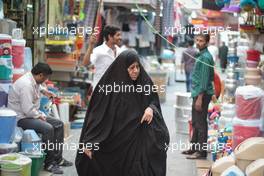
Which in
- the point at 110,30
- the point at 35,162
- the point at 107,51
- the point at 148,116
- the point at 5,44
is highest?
the point at 110,30

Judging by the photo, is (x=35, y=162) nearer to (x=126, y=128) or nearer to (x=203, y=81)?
(x=126, y=128)

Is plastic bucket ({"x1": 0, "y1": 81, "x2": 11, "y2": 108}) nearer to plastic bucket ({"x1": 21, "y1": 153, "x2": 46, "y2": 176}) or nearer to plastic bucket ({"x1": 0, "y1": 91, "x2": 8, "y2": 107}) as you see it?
plastic bucket ({"x1": 0, "y1": 91, "x2": 8, "y2": 107})

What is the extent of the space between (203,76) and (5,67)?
2.84m

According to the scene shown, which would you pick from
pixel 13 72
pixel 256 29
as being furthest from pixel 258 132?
pixel 13 72

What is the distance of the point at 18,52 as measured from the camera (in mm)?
6785

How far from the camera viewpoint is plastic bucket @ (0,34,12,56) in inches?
243

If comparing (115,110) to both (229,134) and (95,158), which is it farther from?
(229,134)

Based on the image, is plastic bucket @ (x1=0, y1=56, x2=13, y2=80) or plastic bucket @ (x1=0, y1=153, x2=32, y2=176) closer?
plastic bucket @ (x1=0, y1=153, x2=32, y2=176)

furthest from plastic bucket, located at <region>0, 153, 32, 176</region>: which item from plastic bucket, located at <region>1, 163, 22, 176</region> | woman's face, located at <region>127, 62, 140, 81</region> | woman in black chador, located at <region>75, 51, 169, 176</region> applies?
woman's face, located at <region>127, 62, 140, 81</region>

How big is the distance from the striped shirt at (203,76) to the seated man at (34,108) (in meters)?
2.02

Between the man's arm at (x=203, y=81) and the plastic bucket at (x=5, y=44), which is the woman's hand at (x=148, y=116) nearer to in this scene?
the plastic bucket at (x=5, y=44)

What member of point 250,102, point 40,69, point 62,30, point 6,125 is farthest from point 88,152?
point 62,30

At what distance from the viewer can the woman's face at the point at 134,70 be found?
5.29 meters

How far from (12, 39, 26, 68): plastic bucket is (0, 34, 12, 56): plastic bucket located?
1.49ft
